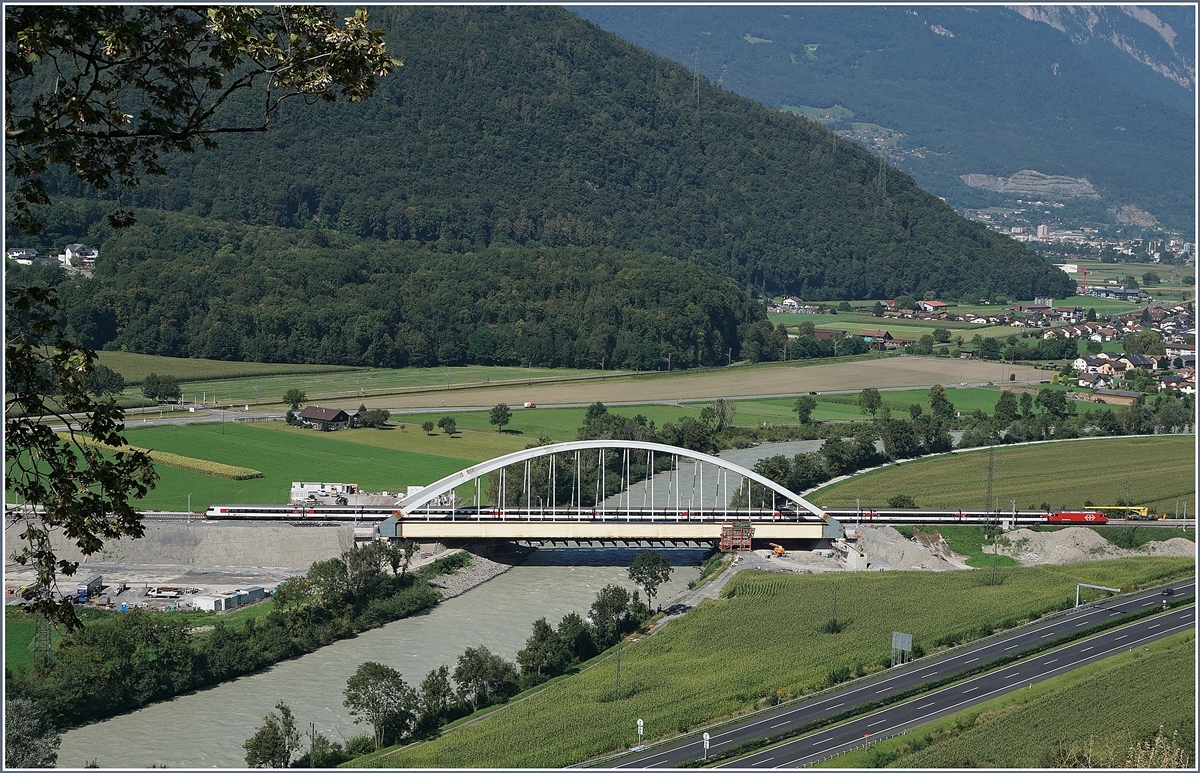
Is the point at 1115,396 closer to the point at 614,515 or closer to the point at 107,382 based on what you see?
the point at 614,515

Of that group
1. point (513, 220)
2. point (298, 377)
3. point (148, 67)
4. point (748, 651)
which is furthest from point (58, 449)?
point (513, 220)

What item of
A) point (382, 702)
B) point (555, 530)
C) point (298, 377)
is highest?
point (298, 377)

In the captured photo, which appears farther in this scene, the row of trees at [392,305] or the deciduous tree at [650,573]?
the row of trees at [392,305]

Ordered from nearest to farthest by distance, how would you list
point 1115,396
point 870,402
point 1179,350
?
point 870,402 < point 1115,396 < point 1179,350

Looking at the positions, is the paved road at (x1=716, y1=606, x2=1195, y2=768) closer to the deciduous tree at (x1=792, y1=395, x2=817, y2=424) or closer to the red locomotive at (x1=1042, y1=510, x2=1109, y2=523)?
the red locomotive at (x1=1042, y1=510, x2=1109, y2=523)

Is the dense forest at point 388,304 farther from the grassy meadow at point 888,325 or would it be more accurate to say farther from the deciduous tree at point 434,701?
the deciduous tree at point 434,701

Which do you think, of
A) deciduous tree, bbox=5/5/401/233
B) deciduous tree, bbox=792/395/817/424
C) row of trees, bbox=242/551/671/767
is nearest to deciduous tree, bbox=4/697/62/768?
row of trees, bbox=242/551/671/767

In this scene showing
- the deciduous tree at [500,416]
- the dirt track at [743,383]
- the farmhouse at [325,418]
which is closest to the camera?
the farmhouse at [325,418]

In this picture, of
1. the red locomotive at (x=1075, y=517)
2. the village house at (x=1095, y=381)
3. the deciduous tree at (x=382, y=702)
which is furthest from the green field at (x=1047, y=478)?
the deciduous tree at (x=382, y=702)
